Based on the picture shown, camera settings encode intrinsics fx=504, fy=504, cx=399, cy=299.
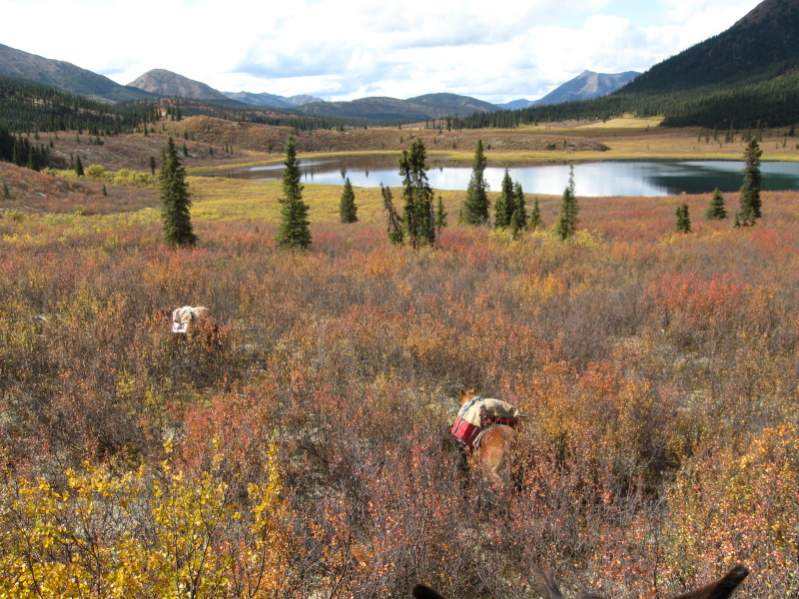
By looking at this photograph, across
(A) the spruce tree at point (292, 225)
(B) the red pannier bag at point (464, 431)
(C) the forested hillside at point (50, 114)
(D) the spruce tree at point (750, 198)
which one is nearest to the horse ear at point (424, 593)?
(B) the red pannier bag at point (464, 431)

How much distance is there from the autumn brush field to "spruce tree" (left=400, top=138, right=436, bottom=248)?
30.7ft

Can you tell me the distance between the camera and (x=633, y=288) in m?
10.7

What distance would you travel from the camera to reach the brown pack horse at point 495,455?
4336 mm

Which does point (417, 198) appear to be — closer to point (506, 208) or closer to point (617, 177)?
point (506, 208)

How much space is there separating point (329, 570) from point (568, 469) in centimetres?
238

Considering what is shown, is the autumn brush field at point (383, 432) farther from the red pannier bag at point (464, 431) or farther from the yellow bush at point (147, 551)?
the red pannier bag at point (464, 431)

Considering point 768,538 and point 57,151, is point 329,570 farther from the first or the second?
point 57,151

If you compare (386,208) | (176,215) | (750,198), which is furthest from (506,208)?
(176,215)

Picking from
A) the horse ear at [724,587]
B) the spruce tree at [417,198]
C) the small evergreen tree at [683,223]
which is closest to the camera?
the horse ear at [724,587]

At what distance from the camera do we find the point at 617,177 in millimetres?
87125

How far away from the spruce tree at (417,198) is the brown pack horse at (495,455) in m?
16.6

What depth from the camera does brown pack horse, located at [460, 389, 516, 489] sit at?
14.2 feet

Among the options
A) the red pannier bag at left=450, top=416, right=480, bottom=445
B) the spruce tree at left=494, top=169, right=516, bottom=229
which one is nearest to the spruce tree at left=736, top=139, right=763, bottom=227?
the spruce tree at left=494, top=169, right=516, bottom=229

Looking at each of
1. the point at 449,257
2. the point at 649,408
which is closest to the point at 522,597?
the point at 649,408
